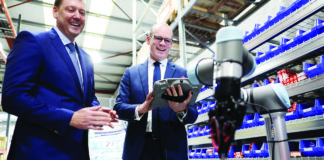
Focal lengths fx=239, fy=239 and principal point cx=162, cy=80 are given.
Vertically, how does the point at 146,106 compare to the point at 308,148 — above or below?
above

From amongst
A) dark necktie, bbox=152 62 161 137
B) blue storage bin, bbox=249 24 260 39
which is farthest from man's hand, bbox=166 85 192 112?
blue storage bin, bbox=249 24 260 39

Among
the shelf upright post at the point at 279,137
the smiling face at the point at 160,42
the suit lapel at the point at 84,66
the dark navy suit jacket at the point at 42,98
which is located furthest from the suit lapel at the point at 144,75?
the shelf upright post at the point at 279,137

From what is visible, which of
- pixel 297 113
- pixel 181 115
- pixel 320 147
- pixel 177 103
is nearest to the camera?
pixel 177 103

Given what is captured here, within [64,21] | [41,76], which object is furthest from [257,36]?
[41,76]

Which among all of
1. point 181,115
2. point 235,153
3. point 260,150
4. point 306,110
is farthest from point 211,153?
point 181,115

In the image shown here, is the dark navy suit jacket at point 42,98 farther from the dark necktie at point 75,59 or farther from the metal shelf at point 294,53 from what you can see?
the metal shelf at point 294,53

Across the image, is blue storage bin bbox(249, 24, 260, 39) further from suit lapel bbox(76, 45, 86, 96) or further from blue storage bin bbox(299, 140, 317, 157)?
suit lapel bbox(76, 45, 86, 96)

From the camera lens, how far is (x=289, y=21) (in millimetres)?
2115

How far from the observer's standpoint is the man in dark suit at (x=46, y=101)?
0.92 m

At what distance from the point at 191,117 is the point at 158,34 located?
648 millimetres

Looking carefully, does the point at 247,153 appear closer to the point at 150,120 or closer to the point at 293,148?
the point at 293,148

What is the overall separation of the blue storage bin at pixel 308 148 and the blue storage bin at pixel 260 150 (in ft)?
1.18

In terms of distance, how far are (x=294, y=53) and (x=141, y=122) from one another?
149cm

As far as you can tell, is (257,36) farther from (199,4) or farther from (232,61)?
(232,61)
